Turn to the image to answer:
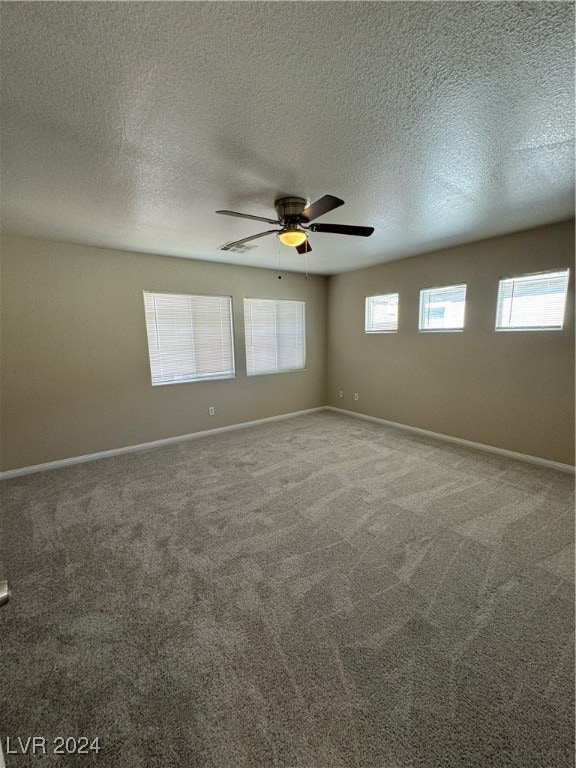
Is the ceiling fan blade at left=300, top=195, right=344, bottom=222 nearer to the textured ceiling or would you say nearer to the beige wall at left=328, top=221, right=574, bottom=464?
the textured ceiling

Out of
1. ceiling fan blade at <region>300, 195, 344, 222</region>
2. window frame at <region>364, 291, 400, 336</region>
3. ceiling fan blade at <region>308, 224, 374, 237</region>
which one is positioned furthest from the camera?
window frame at <region>364, 291, 400, 336</region>

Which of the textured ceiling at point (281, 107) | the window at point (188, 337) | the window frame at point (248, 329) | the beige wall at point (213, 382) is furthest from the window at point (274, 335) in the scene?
the textured ceiling at point (281, 107)

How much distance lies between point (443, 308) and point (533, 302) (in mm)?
983

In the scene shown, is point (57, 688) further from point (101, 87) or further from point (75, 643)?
point (101, 87)

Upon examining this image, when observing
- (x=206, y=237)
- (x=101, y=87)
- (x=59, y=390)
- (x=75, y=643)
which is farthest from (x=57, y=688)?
(x=206, y=237)

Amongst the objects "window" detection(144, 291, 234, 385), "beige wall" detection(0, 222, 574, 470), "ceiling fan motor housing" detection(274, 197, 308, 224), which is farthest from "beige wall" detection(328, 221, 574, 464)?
"ceiling fan motor housing" detection(274, 197, 308, 224)

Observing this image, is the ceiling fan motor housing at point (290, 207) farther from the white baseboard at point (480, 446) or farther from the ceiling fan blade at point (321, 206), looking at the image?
the white baseboard at point (480, 446)

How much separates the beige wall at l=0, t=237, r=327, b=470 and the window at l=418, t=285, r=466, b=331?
2583 mm

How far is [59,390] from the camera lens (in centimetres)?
349

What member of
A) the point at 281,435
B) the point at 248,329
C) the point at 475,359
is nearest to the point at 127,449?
the point at 281,435

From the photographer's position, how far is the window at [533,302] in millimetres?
3084

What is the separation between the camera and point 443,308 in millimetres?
4051

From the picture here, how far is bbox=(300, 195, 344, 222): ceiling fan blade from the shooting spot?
72.7 inches

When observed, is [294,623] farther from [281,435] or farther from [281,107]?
[281,435]
